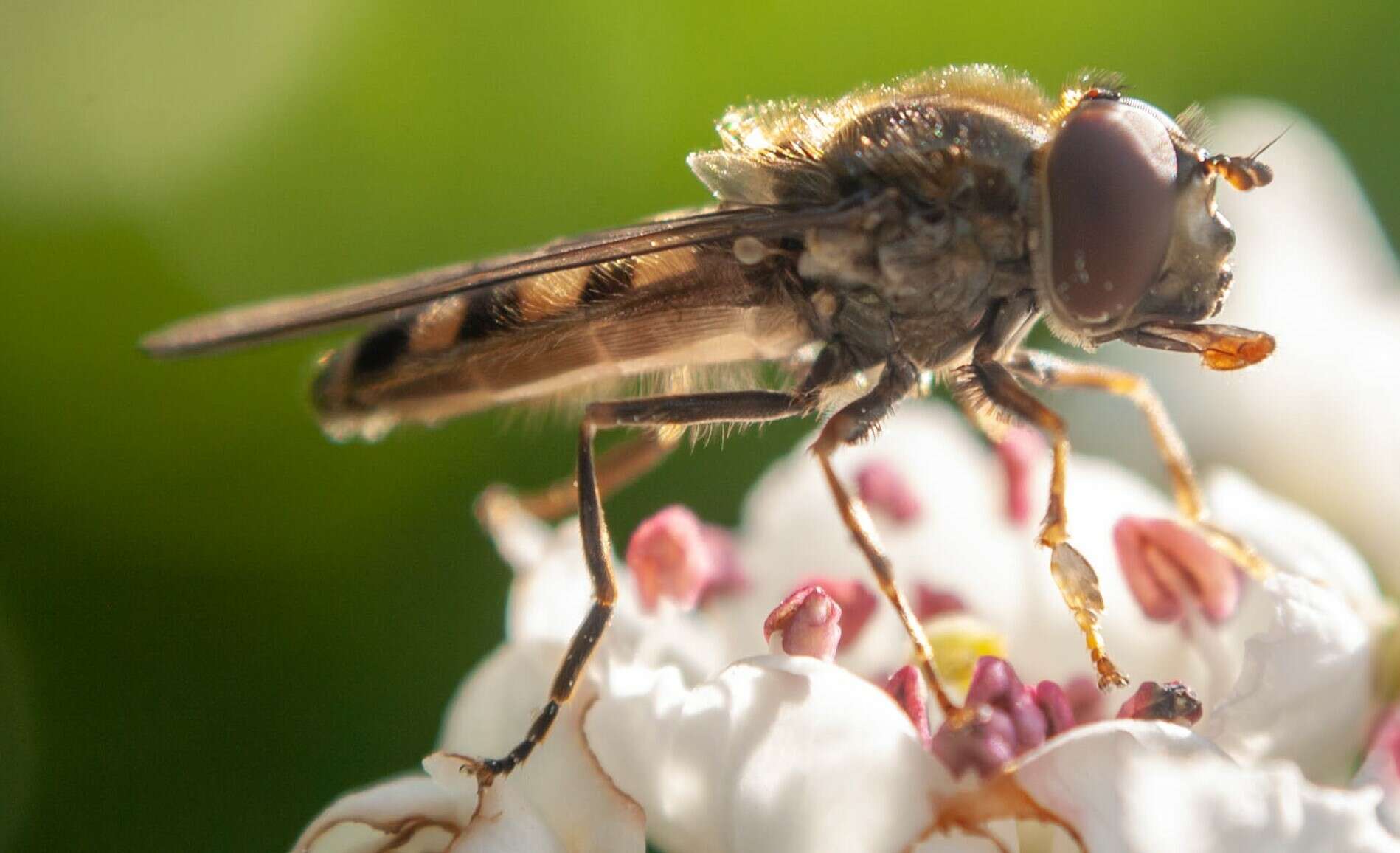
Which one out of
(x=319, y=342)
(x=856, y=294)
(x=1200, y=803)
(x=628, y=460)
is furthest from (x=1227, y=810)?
(x=319, y=342)

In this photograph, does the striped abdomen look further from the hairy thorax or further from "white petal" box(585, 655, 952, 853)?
"white petal" box(585, 655, 952, 853)

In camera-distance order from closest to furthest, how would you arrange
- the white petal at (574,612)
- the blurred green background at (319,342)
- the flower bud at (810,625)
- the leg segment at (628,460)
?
the flower bud at (810,625)
the white petal at (574,612)
the leg segment at (628,460)
the blurred green background at (319,342)

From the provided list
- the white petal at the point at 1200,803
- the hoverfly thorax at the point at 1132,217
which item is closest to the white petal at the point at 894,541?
the hoverfly thorax at the point at 1132,217

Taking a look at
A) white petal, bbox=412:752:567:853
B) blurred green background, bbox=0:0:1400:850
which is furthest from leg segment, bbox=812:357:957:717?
blurred green background, bbox=0:0:1400:850

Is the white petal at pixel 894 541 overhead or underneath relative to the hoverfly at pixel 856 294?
underneath

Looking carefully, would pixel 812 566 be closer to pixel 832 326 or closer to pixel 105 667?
pixel 832 326

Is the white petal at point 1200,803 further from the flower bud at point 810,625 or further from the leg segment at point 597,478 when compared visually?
the leg segment at point 597,478
